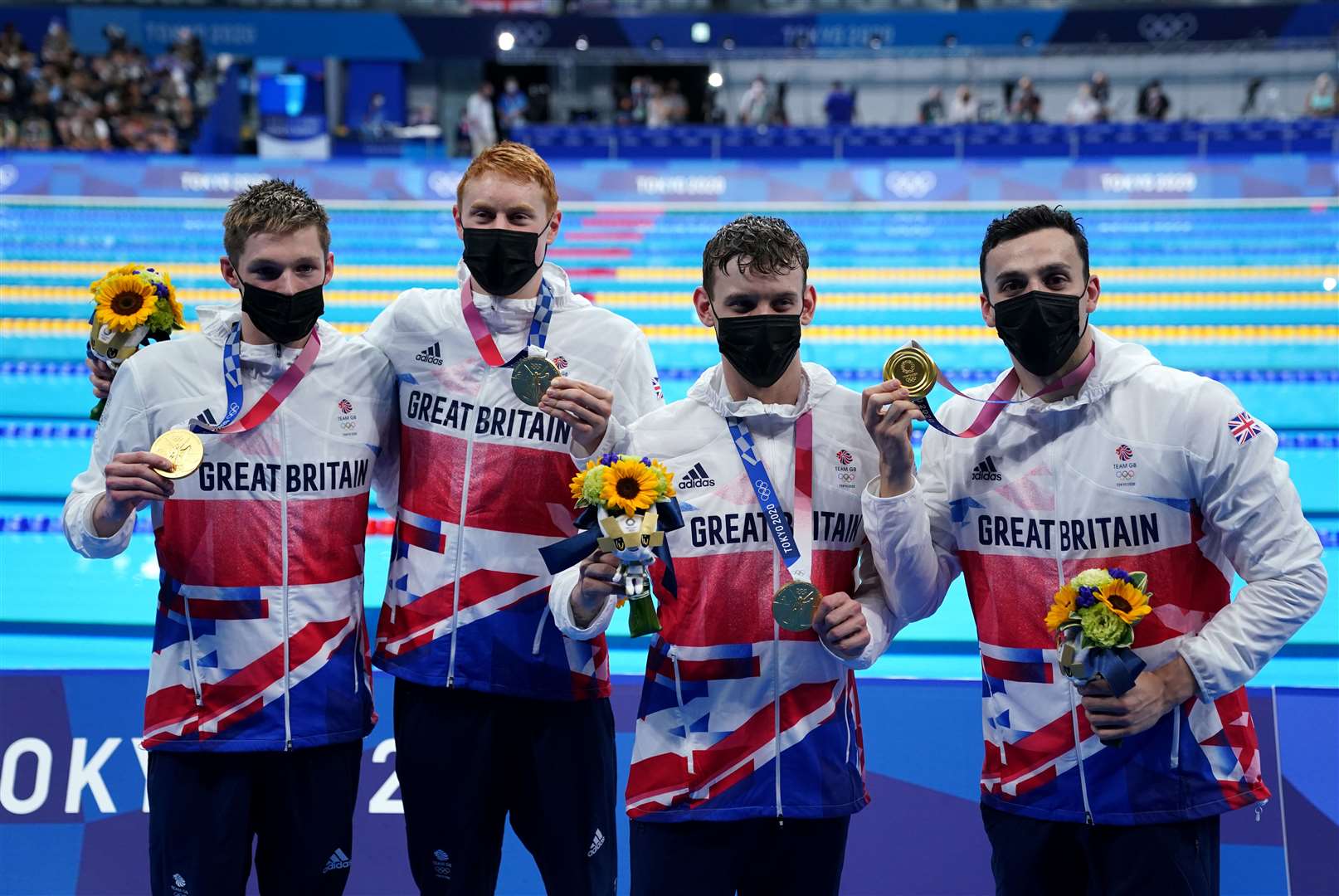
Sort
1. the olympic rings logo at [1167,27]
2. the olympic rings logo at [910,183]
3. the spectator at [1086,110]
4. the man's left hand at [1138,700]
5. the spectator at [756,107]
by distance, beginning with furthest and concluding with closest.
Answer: the olympic rings logo at [1167,27] < the spectator at [756,107] < the spectator at [1086,110] < the olympic rings logo at [910,183] < the man's left hand at [1138,700]

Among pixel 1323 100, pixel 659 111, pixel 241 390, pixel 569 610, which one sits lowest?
pixel 569 610

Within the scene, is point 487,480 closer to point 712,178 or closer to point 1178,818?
point 1178,818

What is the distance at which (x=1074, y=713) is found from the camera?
7.14 ft

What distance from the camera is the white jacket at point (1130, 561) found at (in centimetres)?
208

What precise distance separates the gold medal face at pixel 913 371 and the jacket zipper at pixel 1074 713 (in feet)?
0.91

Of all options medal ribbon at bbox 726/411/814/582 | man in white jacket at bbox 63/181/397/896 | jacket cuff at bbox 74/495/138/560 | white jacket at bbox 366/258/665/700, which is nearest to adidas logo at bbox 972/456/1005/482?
medal ribbon at bbox 726/411/814/582

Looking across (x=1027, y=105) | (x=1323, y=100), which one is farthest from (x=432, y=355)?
(x=1323, y=100)

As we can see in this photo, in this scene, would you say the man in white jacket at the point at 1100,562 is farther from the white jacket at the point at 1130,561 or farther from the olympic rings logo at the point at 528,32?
the olympic rings logo at the point at 528,32

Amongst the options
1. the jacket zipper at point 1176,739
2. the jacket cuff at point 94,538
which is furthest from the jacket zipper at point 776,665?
the jacket cuff at point 94,538

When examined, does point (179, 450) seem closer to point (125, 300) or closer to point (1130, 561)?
point (125, 300)

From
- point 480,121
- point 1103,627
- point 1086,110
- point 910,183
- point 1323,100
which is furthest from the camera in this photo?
point 1086,110

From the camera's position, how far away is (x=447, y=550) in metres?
2.57

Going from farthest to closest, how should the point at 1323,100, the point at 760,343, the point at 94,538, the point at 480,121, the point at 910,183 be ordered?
the point at 480,121, the point at 1323,100, the point at 910,183, the point at 94,538, the point at 760,343

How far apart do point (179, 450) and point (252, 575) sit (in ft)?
1.00
